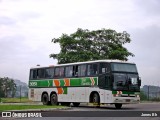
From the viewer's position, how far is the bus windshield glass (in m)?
26.5

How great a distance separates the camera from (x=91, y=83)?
2759cm

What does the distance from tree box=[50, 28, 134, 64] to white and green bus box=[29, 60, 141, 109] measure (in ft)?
45.5

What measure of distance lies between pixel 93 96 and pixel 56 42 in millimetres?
23255

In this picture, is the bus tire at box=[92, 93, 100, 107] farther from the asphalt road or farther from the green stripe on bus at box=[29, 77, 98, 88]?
the asphalt road

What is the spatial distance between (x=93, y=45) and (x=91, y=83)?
21.0 metres

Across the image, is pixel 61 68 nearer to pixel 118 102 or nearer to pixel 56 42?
pixel 118 102

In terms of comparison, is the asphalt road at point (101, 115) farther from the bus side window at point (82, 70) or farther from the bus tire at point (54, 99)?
the bus tire at point (54, 99)

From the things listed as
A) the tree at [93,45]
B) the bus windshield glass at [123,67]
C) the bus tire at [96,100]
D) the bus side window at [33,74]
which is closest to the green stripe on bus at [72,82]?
the bus side window at [33,74]

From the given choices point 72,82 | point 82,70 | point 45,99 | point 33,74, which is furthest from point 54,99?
point 82,70

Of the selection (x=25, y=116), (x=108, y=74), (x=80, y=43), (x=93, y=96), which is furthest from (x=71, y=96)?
(x=80, y=43)

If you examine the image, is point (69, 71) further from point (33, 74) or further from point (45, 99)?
point (33, 74)

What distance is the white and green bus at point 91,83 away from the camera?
2628cm

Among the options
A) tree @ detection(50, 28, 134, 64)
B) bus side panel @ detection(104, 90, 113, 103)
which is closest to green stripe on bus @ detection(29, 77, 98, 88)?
bus side panel @ detection(104, 90, 113, 103)

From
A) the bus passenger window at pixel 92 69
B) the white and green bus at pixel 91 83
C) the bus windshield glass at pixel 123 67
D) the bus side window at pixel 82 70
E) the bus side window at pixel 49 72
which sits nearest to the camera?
the white and green bus at pixel 91 83
